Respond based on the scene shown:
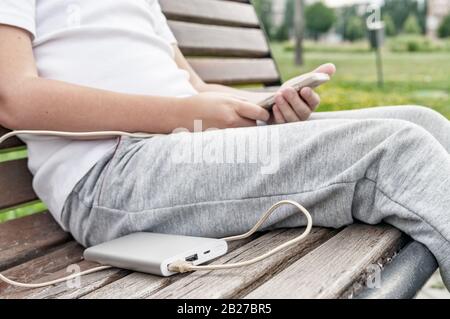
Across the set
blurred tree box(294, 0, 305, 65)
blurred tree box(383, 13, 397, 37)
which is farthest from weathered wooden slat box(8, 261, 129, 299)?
blurred tree box(383, 13, 397, 37)

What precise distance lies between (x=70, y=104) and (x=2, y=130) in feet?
1.05

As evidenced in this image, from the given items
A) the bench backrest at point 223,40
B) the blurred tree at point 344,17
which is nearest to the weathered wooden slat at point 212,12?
the bench backrest at point 223,40

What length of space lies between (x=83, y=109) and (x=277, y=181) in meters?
0.41

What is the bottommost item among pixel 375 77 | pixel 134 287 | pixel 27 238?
pixel 375 77

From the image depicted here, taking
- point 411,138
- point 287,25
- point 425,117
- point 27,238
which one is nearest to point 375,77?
point 287,25

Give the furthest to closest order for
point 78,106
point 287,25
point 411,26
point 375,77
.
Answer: point 287,25 < point 411,26 < point 375,77 < point 78,106

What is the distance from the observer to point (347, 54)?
909 cm

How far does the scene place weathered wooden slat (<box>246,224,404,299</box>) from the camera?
81 cm

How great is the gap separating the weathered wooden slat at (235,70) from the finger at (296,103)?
880 mm

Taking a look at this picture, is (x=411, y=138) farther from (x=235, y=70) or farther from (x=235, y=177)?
(x=235, y=70)

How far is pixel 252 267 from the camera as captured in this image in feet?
3.08

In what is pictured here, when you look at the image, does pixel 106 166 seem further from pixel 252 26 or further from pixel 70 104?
pixel 252 26

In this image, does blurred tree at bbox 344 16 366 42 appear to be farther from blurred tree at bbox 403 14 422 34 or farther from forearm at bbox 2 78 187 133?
forearm at bbox 2 78 187 133

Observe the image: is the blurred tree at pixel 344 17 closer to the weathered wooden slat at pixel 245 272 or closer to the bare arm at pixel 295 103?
the bare arm at pixel 295 103
